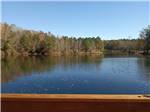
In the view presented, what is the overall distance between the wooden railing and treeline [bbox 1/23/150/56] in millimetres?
29406

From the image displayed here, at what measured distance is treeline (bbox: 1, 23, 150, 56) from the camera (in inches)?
1447

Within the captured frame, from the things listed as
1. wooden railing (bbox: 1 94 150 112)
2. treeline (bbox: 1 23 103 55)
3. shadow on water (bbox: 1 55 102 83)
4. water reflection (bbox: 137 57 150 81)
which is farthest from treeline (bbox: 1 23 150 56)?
wooden railing (bbox: 1 94 150 112)

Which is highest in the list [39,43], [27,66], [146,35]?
[146,35]

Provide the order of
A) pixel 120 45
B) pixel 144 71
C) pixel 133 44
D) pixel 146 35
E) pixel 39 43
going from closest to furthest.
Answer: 1. pixel 144 71
2. pixel 146 35
3. pixel 39 43
4. pixel 133 44
5. pixel 120 45

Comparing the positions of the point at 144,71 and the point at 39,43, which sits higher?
the point at 39,43

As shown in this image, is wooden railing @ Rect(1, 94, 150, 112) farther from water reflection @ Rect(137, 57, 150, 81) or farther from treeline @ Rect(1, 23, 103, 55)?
treeline @ Rect(1, 23, 103, 55)

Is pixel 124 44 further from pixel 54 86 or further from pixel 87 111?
pixel 87 111

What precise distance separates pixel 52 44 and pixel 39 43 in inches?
144

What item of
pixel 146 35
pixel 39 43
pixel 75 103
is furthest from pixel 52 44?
pixel 75 103

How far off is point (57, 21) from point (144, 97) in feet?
74.6

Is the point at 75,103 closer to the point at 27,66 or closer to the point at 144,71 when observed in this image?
the point at 144,71

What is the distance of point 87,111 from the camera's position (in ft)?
5.00

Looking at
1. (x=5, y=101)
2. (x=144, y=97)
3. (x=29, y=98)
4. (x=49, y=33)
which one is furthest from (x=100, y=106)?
(x=49, y=33)

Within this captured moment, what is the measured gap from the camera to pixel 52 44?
4950 cm
